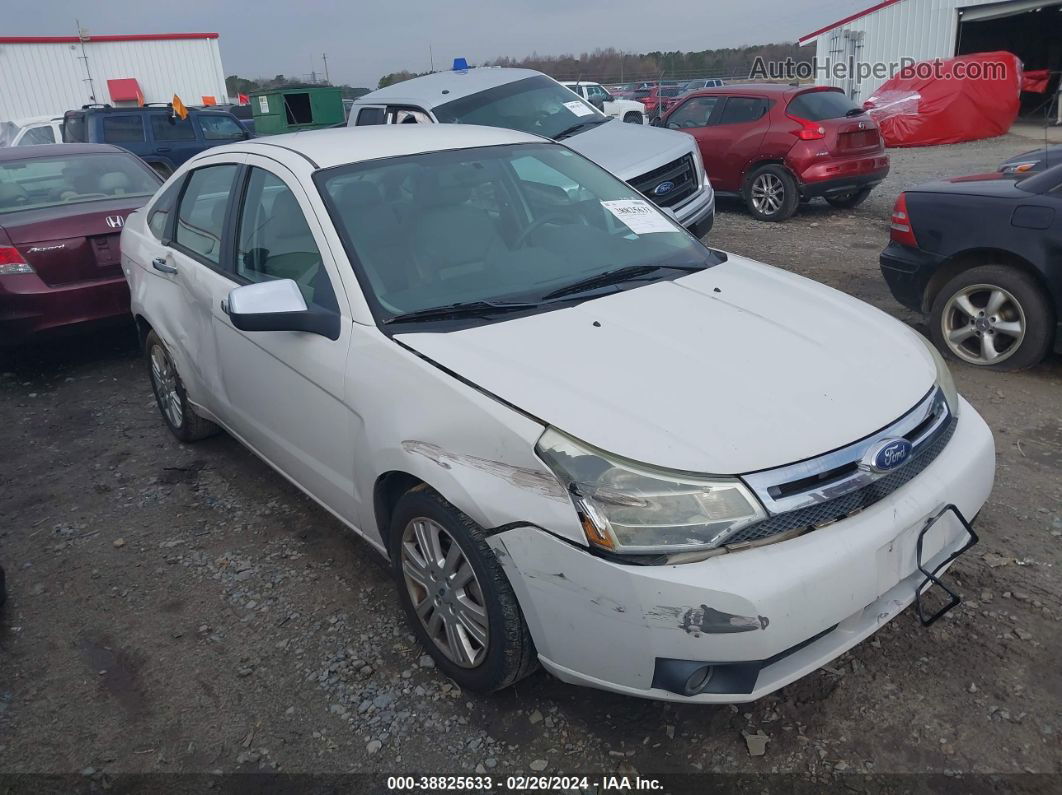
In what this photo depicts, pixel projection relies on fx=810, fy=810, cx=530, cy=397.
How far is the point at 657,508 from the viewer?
2043mm

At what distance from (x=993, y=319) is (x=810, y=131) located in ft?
18.1

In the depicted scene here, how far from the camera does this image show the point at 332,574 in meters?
3.34

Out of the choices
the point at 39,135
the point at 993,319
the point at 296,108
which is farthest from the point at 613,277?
the point at 296,108

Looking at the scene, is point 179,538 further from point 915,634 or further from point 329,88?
point 329,88

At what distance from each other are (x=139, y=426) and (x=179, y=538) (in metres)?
1.60

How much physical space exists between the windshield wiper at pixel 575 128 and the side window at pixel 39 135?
40.1 ft

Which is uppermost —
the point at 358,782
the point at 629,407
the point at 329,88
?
the point at 329,88

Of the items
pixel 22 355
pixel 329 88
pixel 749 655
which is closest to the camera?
pixel 749 655

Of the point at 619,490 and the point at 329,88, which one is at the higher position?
the point at 329,88

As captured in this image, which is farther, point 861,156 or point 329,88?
point 329,88

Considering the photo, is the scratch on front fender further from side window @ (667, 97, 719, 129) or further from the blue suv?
the blue suv

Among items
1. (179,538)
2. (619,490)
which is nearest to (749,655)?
(619,490)

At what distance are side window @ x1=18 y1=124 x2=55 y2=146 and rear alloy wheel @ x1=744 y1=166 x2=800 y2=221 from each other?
13092 mm

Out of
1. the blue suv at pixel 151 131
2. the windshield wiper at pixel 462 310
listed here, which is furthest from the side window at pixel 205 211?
the blue suv at pixel 151 131
